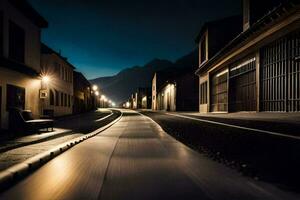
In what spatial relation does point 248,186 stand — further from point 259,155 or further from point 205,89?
point 205,89

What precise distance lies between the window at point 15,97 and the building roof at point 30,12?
14.9 feet

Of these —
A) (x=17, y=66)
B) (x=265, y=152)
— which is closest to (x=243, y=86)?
(x=265, y=152)

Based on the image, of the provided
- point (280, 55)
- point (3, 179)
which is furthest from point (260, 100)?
point (3, 179)

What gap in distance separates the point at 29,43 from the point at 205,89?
1760 cm

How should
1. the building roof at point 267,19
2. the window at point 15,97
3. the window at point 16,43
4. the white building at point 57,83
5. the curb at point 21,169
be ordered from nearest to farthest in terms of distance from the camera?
the curb at point 21,169, the building roof at point 267,19, the window at point 15,97, the window at point 16,43, the white building at point 57,83

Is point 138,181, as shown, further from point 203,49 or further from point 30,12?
point 203,49

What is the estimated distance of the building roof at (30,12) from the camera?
50.9 feet

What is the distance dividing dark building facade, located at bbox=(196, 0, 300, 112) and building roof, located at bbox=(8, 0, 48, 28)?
12.1 meters

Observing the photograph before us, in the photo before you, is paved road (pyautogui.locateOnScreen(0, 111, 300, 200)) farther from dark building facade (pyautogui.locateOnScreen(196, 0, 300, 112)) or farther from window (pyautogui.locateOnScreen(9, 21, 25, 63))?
window (pyautogui.locateOnScreen(9, 21, 25, 63))

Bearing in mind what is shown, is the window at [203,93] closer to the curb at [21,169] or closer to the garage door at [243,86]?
the garage door at [243,86]

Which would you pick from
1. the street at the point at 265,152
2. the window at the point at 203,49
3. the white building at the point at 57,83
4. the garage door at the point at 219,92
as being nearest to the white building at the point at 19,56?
the white building at the point at 57,83

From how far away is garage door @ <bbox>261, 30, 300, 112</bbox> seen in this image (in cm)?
1055

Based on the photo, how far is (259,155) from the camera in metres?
6.91

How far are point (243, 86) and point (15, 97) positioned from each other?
1317cm
